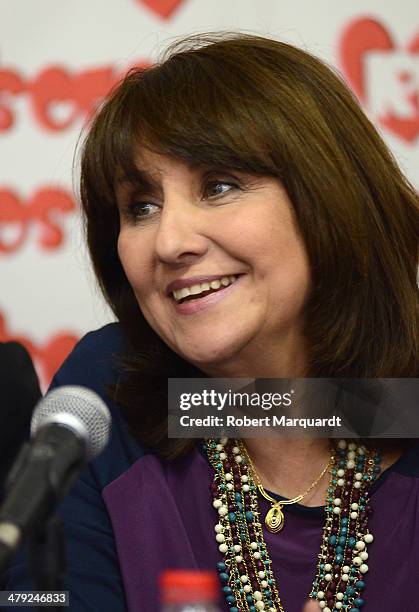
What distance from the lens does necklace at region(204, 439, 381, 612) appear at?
43.3 inches

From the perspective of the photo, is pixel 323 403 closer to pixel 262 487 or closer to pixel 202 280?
pixel 262 487

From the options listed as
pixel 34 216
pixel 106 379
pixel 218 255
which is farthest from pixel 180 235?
pixel 34 216

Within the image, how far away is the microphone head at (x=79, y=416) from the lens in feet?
2.14

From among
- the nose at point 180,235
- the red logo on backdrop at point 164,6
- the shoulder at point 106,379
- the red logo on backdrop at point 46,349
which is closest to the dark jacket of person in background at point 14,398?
the shoulder at point 106,379

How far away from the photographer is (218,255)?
41.4 inches

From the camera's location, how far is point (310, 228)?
1072mm

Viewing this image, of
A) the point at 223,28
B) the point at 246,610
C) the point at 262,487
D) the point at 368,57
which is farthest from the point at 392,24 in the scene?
the point at 246,610

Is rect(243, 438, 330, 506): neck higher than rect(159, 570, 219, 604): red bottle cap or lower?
higher

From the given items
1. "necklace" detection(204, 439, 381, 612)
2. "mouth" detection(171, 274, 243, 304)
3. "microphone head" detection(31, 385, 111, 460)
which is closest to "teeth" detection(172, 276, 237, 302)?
"mouth" detection(171, 274, 243, 304)

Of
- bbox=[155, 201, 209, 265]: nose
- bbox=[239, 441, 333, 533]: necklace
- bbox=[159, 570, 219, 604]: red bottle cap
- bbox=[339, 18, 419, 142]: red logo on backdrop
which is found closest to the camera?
bbox=[159, 570, 219, 604]: red bottle cap

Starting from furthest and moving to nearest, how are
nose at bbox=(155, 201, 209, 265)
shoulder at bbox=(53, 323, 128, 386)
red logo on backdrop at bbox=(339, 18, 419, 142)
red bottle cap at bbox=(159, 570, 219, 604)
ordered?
red logo on backdrop at bbox=(339, 18, 419, 142), shoulder at bbox=(53, 323, 128, 386), nose at bbox=(155, 201, 209, 265), red bottle cap at bbox=(159, 570, 219, 604)

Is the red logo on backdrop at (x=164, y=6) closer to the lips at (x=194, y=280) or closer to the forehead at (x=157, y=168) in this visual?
the forehead at (x=157, y=168)

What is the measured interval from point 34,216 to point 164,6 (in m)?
0.50

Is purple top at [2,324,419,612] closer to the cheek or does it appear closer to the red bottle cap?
the cheek
